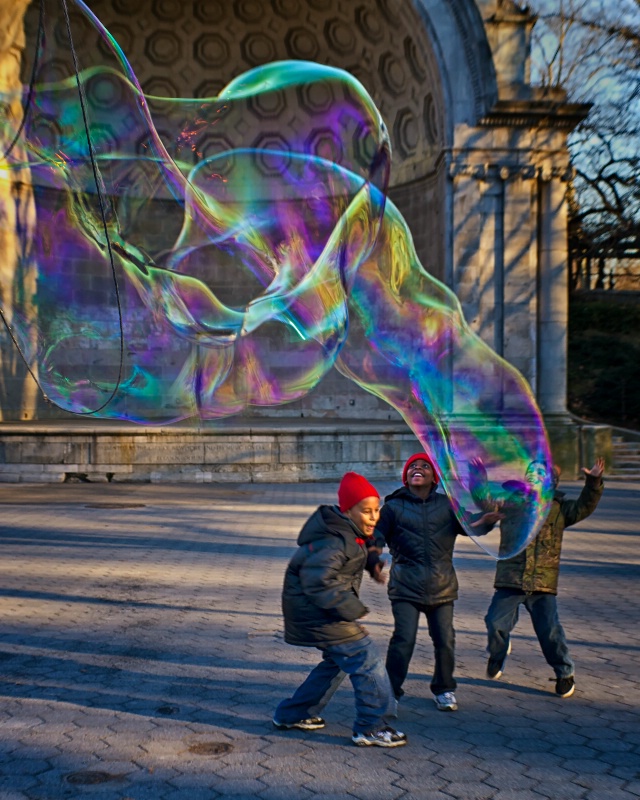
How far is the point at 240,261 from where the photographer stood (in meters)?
7.76

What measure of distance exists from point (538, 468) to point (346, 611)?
1.71m

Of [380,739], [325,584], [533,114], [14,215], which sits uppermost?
[533,114]

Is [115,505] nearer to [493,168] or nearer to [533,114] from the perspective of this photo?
[493,168]

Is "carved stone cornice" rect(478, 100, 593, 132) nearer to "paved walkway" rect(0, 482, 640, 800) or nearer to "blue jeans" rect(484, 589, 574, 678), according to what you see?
"paved walkway" rect(0, 482, 640, 800)

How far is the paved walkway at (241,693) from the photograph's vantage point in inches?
155

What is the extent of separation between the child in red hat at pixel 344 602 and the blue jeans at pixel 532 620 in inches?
43.1

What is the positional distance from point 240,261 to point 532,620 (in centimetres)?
391

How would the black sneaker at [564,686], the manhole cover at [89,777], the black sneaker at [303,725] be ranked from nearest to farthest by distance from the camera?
1. the manhole cover at [89,777]
2. the black sneaker at [303,725]
3. the black sneaker at [564,686]

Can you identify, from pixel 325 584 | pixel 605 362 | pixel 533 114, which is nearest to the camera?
pixel 325 584

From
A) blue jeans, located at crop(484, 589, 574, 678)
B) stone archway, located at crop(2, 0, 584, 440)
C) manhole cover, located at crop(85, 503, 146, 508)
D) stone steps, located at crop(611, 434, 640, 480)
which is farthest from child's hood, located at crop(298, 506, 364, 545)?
stone steps, located at crop(611, 434, 640, 480)

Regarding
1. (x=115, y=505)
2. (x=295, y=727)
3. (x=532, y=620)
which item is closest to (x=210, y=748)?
(x=295, y=727)

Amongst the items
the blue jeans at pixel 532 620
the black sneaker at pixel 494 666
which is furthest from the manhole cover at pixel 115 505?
the blue jeans at pixel 532 620

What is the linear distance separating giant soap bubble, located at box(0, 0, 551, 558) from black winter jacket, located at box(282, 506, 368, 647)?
72.7 inches

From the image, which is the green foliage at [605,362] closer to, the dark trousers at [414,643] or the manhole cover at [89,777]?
the dark trousers at [414,643]
